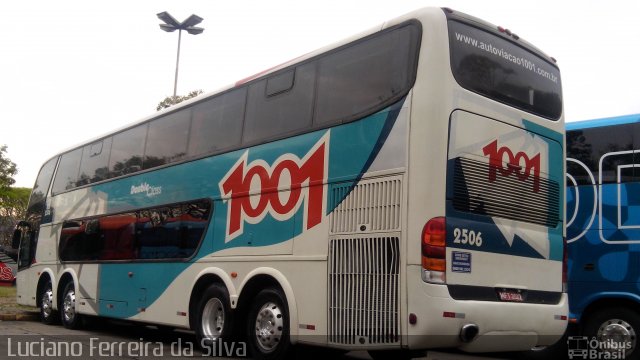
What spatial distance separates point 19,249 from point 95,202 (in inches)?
188

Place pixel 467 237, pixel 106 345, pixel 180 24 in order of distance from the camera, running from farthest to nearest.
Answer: pixel 180 24
pixel 106 345
pixel 467 237

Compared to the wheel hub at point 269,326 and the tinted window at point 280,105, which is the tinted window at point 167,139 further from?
the wheel hub at point 269,326

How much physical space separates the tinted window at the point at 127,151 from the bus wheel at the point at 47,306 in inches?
150

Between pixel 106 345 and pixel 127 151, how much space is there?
3707mm

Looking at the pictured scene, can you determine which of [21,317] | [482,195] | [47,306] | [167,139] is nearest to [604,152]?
[482,195]

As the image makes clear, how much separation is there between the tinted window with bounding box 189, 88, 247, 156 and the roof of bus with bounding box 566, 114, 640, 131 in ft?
16.5

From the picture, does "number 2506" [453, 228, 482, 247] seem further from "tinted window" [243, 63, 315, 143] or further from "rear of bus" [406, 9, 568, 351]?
"tinted window" [243, 63, 315, 143]

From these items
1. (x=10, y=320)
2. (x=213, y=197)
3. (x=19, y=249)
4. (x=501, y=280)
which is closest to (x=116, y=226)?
(x=213, y=197)

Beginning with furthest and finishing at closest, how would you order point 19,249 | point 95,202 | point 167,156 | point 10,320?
point 19,249, point 10,320, point 95,202, point 167,156

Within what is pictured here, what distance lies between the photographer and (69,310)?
1372 centimetres

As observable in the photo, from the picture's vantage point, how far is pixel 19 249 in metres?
16.6

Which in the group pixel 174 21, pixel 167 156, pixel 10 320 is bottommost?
pixel 10 320

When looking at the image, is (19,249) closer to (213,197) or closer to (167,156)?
(167,156)

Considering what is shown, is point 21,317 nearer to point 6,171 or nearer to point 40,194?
point 40,194
